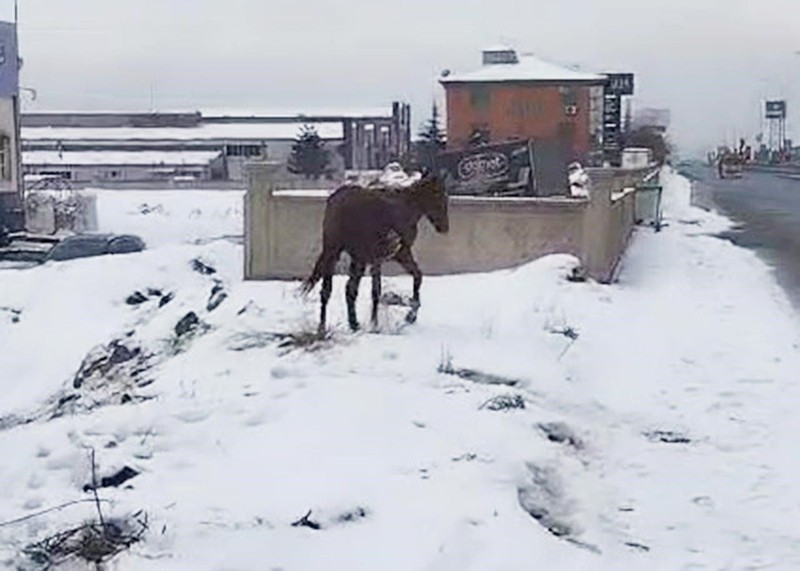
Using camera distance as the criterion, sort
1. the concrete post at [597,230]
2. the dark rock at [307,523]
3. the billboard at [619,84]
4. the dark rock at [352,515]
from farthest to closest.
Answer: the billboard at [619,84] < the concrete post at [597,230] < the dark rock at [352,515] < the dark rock at [307,523]

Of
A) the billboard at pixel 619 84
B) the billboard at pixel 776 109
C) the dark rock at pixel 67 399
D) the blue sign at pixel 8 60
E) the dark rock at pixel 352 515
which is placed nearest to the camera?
the dark rock at pixel 352 515

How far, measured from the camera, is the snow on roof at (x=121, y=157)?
86.5 metres

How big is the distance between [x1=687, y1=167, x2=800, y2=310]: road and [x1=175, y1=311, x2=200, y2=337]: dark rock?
7.43 m

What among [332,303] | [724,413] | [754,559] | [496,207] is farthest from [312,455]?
[496,207]

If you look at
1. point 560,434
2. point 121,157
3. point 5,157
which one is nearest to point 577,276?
point 560,434

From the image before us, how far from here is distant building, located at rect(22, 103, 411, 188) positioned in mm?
85625

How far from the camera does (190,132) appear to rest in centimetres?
9775

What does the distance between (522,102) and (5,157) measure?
33142mm

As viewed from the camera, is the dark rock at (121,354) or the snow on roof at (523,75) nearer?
the dark rock at (121,354)

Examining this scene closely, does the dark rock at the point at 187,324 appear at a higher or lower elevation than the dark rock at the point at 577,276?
lower

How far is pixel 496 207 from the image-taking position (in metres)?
21.2

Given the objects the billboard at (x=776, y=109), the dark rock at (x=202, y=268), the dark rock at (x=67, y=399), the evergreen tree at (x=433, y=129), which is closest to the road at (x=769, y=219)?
the dark rock at (x=67, y=399)

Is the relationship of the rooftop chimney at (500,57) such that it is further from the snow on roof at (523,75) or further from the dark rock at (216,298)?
the dark rock at (216,298)

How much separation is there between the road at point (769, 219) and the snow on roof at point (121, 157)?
37158mm
